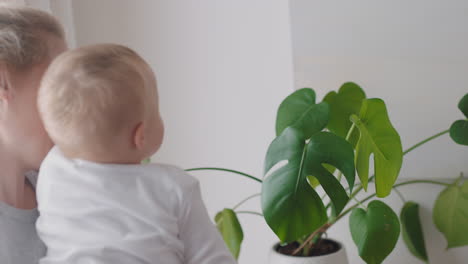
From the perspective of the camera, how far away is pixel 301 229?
1.12 metres

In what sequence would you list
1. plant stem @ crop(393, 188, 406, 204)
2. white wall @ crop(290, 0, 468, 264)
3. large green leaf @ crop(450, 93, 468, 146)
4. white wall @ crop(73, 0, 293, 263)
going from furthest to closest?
white wall @ crop(73, 0, 293, 263)
plant stem @ crop(393, 188, 406, 204)
white wall @ crop(290, 0, 468, 264)
large green leaf @ crop(450, 93, 468, 146)

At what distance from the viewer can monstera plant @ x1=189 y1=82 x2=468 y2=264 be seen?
43.7 inches

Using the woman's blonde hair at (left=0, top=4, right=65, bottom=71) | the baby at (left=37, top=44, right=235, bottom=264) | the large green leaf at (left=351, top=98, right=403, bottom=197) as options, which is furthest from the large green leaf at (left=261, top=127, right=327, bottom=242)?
the woman's blonde hair at (left=0, top=4, right=65, bottom=71)

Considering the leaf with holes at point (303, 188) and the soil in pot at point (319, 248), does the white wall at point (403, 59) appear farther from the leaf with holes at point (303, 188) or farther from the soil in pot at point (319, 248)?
the leaf with holes at point (303, 188)

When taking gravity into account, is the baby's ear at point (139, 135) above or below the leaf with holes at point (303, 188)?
above

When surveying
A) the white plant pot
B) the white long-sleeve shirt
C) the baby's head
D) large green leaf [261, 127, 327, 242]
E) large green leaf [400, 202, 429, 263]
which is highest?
the baby's head

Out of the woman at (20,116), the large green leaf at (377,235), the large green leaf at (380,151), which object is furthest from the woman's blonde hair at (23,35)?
the large green leaf at (377,235)

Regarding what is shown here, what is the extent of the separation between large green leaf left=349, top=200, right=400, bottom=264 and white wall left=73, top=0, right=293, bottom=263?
24.2 inches

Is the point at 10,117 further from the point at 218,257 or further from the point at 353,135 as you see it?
the point at 353,135

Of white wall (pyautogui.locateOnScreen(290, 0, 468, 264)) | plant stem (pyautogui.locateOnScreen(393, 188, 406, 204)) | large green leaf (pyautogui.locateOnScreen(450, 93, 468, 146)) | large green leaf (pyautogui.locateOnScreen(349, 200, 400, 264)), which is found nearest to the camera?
large green leaf (pyautogui.locateOnScreen(349, 200, 400, 264))

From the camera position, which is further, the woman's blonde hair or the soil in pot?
the soil in pot

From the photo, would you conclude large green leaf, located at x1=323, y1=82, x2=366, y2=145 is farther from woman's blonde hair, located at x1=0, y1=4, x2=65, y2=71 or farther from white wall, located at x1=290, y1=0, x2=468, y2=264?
woman's blonde hair, located at x1=0, y1=4, x2=65, y2=71

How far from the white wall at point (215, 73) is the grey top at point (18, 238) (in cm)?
98

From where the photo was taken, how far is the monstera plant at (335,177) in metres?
1.11
